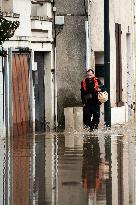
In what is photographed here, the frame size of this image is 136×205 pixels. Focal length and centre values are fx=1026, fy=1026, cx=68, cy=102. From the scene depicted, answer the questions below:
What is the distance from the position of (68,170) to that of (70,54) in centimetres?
1432

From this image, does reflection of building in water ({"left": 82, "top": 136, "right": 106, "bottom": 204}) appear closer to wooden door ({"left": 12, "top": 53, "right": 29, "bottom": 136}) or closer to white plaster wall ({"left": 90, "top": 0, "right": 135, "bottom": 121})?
wooden door ({"left": 12, "top": 53, "right": 29, "bottom": 136})

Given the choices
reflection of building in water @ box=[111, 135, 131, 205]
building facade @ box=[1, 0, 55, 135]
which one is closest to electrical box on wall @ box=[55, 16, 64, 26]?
building facade @ box=[1, 0, 55, 135]

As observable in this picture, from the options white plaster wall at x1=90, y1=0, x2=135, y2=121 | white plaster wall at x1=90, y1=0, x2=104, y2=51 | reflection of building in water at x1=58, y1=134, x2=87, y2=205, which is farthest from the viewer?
white plaster wall at x1=90, y1=0, x2=135, y2=121

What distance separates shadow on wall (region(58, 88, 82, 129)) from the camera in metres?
30.8

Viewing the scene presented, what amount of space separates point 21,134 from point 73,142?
3471 mm

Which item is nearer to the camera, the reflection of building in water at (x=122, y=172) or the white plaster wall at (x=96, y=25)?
the reflection of building in water at (x=122, y=172)

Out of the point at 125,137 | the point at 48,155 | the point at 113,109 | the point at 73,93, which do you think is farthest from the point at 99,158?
the point at 113,109

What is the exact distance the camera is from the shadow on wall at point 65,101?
30797mm

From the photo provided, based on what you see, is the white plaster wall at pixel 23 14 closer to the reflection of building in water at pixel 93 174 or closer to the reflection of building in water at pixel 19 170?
the reflection of building in water at pixel 19 170

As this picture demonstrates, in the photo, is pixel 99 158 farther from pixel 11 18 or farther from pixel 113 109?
pixel 113 109

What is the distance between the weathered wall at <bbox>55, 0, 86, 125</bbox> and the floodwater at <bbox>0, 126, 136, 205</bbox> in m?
5.00

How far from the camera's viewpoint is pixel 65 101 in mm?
31156

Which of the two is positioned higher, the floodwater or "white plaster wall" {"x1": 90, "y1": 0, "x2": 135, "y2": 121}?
"white plaster wall" {"x1": 90, "y1": 0, "x2": 135, "y2": 121}

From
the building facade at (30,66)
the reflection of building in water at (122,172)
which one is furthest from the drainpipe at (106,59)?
the reflection of building in water at (122,172)
